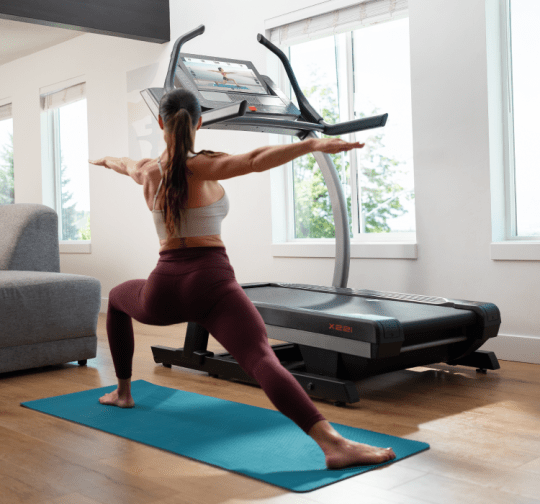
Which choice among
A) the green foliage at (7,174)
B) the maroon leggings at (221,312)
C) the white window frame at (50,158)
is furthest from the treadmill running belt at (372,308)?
the green foliage at (7,174)

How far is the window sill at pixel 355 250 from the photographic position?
354cm

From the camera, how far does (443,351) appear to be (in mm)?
2730

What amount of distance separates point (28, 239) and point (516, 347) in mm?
2520

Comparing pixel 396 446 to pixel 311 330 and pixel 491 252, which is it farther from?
pixel 491 252

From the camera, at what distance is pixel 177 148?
1.83 metres

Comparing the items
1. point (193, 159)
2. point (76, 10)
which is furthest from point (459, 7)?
point (76, 10)

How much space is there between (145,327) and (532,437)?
9.96 ft

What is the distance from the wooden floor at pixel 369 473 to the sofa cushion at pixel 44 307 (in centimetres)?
23

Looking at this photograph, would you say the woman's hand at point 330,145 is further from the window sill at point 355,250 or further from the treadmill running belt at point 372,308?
the window sill at point 355,250

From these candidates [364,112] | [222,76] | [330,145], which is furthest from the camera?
[364,112]

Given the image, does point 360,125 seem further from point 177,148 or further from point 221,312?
point 221,312

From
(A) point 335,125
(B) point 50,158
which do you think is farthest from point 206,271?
(B) point 50,158

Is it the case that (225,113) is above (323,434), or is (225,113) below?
above

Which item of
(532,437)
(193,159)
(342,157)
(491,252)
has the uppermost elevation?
(342,157)
